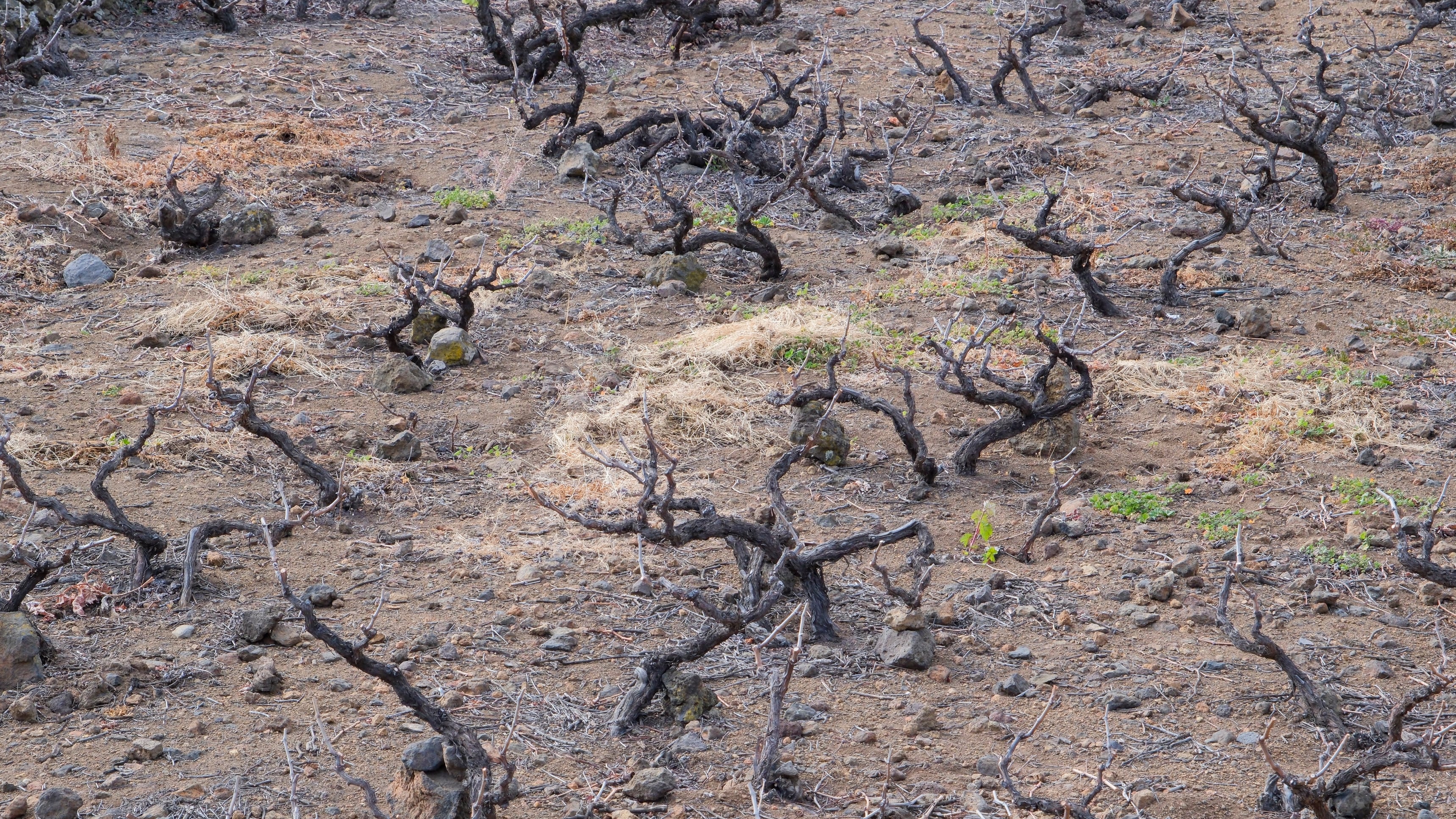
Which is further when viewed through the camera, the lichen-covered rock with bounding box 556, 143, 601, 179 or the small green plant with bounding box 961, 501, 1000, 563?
the lichen-covered rock with bounding box 556, 143, 601, 179

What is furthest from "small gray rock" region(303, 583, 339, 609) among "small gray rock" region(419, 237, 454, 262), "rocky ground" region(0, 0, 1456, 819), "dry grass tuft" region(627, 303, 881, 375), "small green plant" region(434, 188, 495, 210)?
"small green plant" region(434, 188, 495, 210)

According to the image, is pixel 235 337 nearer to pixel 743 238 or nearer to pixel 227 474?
pixel 227 474

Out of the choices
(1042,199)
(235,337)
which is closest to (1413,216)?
(1042,199)

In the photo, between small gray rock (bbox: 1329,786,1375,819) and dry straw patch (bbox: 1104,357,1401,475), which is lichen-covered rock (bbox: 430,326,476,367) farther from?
small gray rock (bbox: 1329,786,1375,819)

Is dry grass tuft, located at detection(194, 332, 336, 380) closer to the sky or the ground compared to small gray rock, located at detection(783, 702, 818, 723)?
closer to the ground

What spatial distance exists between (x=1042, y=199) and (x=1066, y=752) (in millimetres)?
5087

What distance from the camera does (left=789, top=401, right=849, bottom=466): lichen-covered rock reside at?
18.1 feet

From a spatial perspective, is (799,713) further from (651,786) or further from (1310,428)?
(1310,428)

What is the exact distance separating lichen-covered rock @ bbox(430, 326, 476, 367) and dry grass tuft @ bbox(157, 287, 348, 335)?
0.68 m

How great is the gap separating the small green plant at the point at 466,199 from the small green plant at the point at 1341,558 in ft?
18.1

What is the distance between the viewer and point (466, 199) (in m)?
8.44

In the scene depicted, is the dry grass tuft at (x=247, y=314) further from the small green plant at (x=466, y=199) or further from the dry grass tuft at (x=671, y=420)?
the dry grass tuft at (x=671, y=420)

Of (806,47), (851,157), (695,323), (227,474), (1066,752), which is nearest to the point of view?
(1066,752)

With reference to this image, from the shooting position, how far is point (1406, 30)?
1089 cm
